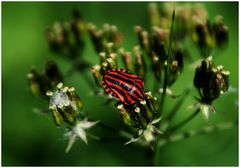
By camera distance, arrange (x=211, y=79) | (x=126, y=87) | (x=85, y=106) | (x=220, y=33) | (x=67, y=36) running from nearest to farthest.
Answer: (x=126, y=87)
(x=211, y=79)
(x=220, y=33)
(x=67, y=36)
(x=85, y=106)

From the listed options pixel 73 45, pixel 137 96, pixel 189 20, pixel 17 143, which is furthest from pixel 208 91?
pixel 17 143

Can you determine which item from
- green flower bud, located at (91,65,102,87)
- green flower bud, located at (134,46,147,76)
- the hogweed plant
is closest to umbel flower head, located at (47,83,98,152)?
the hogweed plant

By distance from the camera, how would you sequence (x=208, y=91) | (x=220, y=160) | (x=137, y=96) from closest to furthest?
(x=137, y=96)
(x=208, y=91)
(x=220, y=160)

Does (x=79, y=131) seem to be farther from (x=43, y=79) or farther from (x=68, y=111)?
(x=43, y=79)

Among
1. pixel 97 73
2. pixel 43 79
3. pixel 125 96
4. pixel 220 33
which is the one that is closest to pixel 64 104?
pixel 97 73

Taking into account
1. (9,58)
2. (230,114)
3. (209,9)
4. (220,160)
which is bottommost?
(220,160)

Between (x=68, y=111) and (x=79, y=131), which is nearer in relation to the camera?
(x=68, y=111)

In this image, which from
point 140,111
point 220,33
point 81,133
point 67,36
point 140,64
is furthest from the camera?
point 67,36

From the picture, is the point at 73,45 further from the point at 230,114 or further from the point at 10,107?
the point at 230,114
